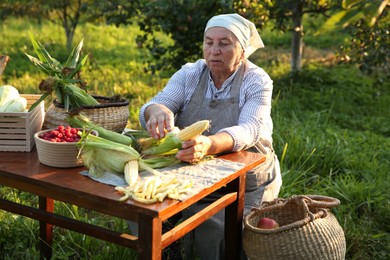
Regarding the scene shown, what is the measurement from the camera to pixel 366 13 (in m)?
1.18

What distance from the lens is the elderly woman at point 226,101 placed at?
3.24 meters

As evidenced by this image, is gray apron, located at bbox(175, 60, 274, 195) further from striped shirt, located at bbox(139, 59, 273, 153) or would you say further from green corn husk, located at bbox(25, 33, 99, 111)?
green corn husk, located at bbox(25, 33, 99, 111)

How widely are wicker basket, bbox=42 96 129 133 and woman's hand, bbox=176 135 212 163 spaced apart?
1.63 feet

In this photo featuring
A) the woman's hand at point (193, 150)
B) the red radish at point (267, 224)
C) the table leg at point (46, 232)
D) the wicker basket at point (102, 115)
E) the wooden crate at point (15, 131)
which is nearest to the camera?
the woman's hand at point (193, 150)

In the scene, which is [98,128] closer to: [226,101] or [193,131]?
[193,131]

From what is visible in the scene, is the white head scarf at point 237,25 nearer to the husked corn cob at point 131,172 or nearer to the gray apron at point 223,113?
the gray apron at point 223,113

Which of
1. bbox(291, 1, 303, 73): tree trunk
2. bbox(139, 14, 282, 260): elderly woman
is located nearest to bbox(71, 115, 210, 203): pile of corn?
bbox(139, 14, 282, 260): elderly woman

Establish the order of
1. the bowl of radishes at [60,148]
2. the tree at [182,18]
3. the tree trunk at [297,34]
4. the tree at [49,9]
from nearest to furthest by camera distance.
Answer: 1. the bowl of radishes at [60,148]
2. the tree at [182,18]
3. the tree trunk at [297,34]
4. the tree at [49,9]

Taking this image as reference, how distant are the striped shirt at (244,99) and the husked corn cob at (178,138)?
1.05 feet

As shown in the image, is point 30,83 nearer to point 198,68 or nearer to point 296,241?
point 198,68

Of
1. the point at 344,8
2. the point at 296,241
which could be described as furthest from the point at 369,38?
the point at 344,8

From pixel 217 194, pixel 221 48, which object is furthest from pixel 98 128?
pixel 221 48

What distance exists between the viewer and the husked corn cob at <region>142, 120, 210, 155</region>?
2.71 meters

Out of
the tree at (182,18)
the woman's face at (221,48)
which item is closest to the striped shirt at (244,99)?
the woman's face at (221,48)
